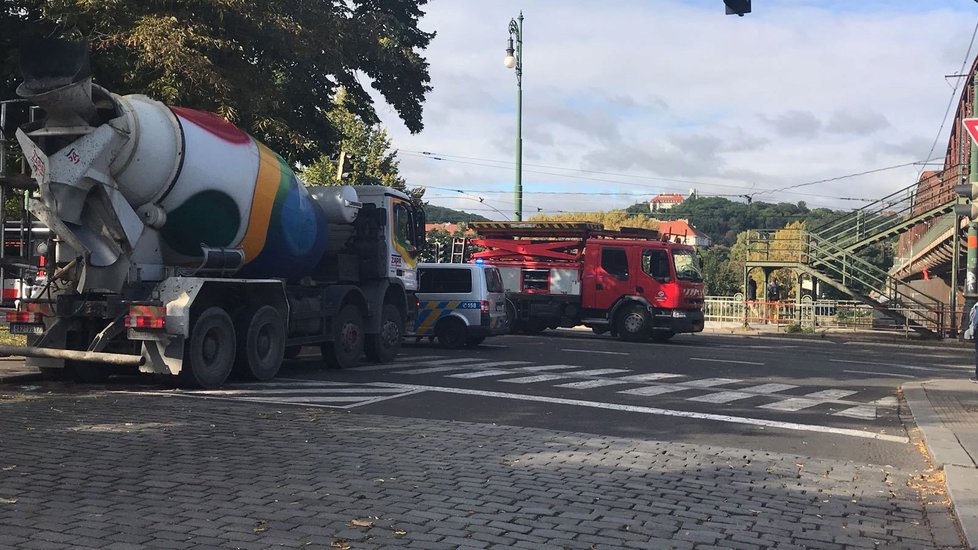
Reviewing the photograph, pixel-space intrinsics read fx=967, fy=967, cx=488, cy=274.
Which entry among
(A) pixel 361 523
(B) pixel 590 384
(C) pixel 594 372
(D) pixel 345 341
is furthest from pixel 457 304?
(A) pixel 361 523

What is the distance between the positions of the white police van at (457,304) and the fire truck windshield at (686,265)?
6069mm

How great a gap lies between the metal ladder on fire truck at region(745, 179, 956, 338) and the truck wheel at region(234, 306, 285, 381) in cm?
2170

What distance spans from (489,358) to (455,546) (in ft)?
43.3

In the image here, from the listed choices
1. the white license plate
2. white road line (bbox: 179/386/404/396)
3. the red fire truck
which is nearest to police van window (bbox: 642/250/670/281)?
the red fire truck

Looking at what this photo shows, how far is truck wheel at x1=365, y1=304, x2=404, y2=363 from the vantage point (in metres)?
17.0

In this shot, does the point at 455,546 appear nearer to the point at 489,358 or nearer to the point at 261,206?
the point at 261,206

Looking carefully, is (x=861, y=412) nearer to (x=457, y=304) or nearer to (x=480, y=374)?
(x=480, y=374)

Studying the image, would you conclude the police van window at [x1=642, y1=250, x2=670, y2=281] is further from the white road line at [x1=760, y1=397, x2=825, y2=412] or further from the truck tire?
the white road line at [x1=760, y1=397, x2=825, y2=412]

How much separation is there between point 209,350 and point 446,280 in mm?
9294

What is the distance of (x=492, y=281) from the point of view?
21797mm

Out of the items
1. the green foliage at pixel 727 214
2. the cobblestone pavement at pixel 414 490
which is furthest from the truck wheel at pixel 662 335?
the green foliage at pixel 727 214

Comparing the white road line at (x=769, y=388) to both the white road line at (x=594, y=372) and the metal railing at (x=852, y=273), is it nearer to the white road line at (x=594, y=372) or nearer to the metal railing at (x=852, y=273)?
the white road line at (x=594, y=372)

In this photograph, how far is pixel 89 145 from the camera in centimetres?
1131

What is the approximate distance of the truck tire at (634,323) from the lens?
2556cm
